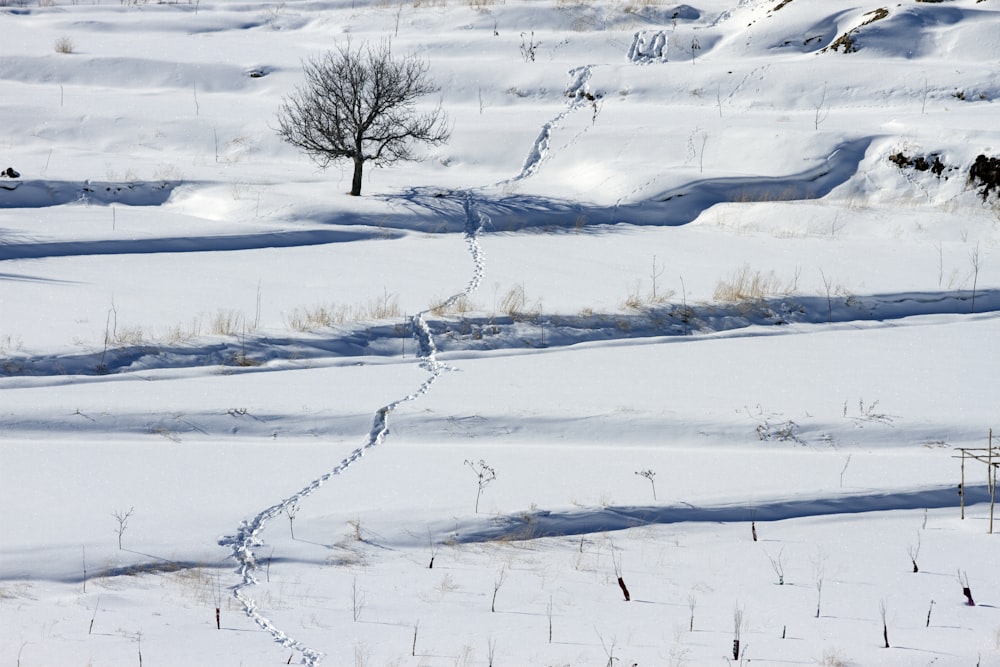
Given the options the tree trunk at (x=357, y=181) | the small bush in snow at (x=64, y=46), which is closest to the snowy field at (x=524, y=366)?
the tree trunk at (x=357, y=181)

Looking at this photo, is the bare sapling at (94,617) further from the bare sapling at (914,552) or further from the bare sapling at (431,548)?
the bare sapling at (914,552)

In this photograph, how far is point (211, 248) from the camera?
50.6 feet

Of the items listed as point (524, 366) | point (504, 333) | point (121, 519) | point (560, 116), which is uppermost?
point (560, 116)

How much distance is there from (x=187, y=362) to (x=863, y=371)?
22.3 feet

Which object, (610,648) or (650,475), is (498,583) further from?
(650,475)

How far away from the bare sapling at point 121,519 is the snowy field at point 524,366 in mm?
27

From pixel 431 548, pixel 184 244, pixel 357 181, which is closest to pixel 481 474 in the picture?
pixel 431 548

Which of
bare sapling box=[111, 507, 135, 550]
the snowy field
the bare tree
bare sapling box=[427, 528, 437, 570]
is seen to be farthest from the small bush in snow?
bare sapling box=[427, 528, 437, 570]

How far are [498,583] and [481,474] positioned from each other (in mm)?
1543

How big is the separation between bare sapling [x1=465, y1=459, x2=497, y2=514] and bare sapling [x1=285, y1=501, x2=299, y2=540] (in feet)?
4.30

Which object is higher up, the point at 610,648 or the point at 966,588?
the point at 966,588

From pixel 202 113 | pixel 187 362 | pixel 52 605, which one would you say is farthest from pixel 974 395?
pixel 202 113

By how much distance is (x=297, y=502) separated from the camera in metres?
8.20

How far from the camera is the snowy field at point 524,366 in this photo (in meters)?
6.78
